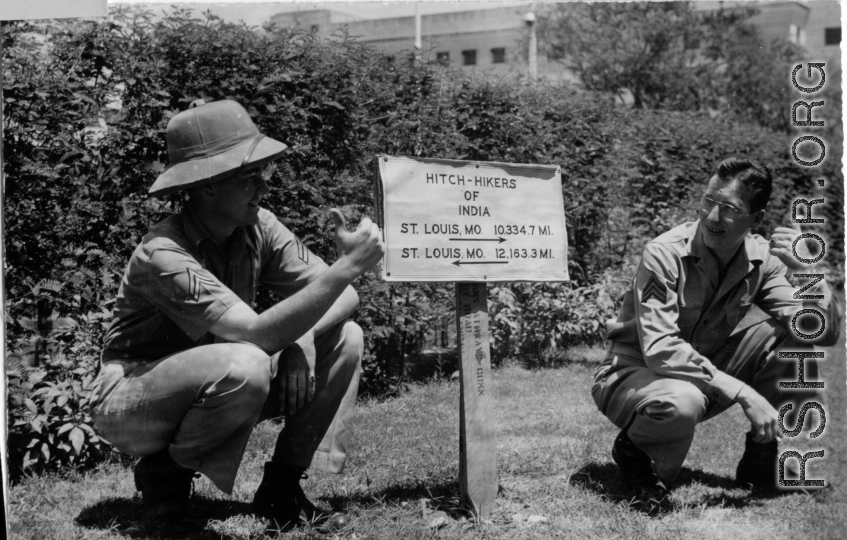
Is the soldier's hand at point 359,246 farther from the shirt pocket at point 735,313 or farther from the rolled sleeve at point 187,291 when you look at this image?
the shirt pocket at point 735,313

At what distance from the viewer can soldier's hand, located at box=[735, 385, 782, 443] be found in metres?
3.44

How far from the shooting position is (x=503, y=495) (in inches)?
149

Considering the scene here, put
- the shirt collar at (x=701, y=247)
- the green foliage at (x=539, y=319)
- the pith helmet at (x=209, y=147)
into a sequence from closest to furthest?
the pith helmet at (x=209, y=147) → the shirt collar at (x=701, y=247) → the green foliage at (x=539, y=319)

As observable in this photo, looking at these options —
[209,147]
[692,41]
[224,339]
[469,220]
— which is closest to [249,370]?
[224,339]

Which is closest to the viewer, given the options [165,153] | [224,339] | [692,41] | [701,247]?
[224,339]

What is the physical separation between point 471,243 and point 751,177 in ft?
4.17

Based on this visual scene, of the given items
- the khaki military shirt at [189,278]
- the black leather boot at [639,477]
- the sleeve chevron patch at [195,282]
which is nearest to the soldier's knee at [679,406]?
the black leather boot at [639,477]

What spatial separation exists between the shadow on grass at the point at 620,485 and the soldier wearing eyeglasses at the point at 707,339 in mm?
73

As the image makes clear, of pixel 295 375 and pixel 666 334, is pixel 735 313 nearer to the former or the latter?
pixel 666 334

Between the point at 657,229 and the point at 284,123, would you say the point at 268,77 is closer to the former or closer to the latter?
the point at 284,123

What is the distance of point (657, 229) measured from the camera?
867 centimetres

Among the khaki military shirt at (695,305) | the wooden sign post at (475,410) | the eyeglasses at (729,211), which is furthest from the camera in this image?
the eyeglasses at (729,211)

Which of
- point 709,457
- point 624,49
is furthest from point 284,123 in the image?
point 624,49

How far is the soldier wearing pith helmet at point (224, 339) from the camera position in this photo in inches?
119
